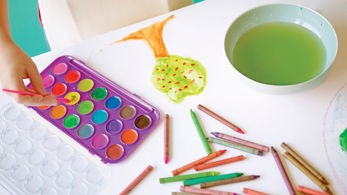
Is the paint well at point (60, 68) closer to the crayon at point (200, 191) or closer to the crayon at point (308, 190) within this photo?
the crayon at point (200, 191)

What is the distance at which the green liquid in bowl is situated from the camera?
0.63 m

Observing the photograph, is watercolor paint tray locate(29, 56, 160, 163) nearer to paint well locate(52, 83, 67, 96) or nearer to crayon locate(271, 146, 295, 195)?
paint well locate(52, 83, 67, 96)

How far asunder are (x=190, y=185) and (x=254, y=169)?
3.7 inches

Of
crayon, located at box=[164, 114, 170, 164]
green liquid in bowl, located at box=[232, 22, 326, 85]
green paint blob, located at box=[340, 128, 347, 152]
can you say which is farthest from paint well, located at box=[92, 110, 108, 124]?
green paint blob, located at box=[340, 128, 347, 152]

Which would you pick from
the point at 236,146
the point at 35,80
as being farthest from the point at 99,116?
the point at 236,146

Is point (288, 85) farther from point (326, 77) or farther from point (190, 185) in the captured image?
point (190, 185)


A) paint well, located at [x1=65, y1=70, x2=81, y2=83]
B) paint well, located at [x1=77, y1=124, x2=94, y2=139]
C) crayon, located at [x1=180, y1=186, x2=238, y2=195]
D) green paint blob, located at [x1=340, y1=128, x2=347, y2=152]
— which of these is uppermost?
green paint blob, located at [x1=340, y1=128, x2=347, y2=152]

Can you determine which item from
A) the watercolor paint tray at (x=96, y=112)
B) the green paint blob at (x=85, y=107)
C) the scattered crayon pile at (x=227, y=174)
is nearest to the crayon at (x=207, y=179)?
the scattered crayon pile at (x=227, y=174)

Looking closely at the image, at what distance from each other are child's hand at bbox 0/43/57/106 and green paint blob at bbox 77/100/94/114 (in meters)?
0.05

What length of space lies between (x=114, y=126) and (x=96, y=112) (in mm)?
43

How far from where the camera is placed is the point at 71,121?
0.67 metres

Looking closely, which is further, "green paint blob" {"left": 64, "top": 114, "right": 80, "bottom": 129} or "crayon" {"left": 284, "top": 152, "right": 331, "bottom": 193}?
"green paint blob" {"left": 64, "top": 114, "right": 80, "bottom": 129}

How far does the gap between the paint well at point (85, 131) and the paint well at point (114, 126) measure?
1.1 inches

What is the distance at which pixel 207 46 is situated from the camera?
0.71 metres
